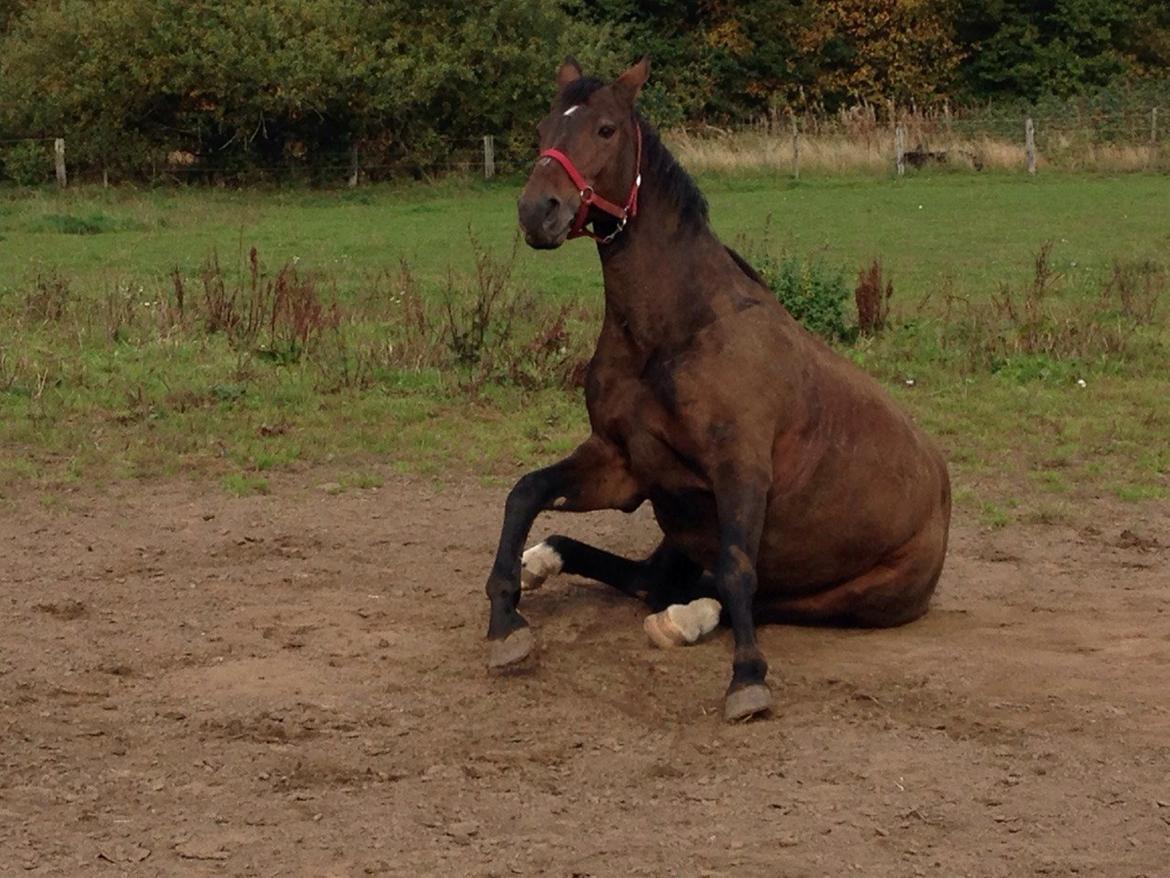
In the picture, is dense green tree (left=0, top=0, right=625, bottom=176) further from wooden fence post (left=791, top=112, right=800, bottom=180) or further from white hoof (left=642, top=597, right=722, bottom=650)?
white hoof (left=642, top=597, right=722, bottom=650)

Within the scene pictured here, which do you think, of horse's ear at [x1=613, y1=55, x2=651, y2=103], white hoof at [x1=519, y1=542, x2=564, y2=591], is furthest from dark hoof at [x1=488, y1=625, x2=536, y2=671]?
horse's ear at [x1=613, y1=55, x2=651, y2=103]

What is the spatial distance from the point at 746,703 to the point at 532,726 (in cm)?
68

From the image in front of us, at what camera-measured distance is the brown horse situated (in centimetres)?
588

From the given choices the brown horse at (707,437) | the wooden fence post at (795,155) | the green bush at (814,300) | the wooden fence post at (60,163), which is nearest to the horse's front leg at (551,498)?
the brown horse at (707,437)

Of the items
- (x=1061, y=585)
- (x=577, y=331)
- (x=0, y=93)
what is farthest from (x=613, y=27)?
(x=1061, y=585)

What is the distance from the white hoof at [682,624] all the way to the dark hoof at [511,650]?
514 millimetres

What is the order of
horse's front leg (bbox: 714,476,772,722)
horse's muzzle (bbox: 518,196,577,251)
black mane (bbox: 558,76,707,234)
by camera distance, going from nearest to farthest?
horse's muzzle (bbox: 518,196,577,251) < horse's front leg (bbox: 714,476,772,722) < black mane (bbox: 558,76,707,234)

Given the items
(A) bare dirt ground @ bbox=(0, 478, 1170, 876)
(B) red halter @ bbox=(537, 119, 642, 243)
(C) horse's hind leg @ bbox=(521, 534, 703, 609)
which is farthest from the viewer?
(C) horse's hind leg @ bbox=(521, 534, 703, 609)

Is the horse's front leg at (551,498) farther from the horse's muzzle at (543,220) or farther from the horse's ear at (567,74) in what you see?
the horse's ear at (567,74)

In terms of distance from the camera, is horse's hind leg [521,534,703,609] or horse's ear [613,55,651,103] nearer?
horse's ear [613,55,651,103]

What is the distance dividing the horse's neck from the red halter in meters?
0.06

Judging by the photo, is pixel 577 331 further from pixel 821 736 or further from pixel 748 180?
pixel 748 180

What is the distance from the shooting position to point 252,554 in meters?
7.66

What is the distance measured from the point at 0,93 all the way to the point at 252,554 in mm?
30048
